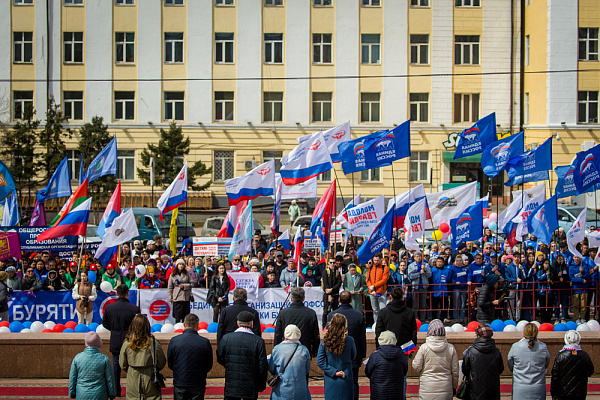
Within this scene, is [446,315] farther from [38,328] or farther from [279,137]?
[279,137]

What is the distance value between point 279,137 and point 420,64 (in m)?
8.51

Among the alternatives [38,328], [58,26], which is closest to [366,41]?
[58,26]

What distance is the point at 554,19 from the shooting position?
118ft

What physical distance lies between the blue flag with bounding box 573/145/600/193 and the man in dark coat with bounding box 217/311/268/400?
39.0ft

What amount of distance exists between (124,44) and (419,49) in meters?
15.8

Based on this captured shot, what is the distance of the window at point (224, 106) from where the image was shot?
37812 mm

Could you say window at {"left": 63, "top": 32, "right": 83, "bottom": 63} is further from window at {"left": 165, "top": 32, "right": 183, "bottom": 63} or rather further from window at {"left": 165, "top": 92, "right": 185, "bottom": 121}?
window at {"left": 165, "top": 92, "right": 185, "bottom": 121}

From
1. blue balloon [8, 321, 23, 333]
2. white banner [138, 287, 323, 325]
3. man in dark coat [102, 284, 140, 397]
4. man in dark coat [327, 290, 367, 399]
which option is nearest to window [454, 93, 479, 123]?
white banner [138, 287, 323, 325]

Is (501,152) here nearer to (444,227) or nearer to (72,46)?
(444,227)

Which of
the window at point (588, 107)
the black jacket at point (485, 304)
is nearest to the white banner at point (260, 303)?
the black jacket at point (485, 304)

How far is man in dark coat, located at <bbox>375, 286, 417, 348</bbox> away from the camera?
8867 mm

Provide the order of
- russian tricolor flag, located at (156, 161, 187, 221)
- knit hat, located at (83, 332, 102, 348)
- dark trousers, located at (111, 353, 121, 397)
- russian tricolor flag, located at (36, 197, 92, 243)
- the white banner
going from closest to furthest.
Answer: knit hat, located at (83, 332, 102, 348)
dark trousers, located at (111, 353, 121, 397)
the white banner
russian tricolor flag, located at (36, 197, 92, 243)
russian tricolor flag, located at (156, 161, 187, 221)

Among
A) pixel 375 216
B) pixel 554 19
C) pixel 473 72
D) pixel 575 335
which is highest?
pixel 554 19

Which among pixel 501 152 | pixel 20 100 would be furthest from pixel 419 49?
pixel 20 100
